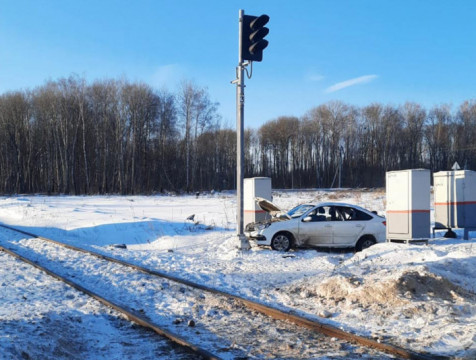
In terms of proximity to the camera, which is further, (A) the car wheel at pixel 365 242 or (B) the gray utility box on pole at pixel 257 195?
(B) the gray utility box on pole at pixel 257 195

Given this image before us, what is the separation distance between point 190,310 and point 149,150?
64917 mm

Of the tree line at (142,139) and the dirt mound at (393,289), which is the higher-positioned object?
the tree line at (142,139)

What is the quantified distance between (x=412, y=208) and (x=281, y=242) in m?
4.65

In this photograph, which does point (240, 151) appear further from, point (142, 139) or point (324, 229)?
point (142, 139)

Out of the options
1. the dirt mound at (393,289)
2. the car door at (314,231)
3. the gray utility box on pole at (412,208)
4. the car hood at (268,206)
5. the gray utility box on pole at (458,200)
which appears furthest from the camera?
the gray utility box on pole at (458,200)

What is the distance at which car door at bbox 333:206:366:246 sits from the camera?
14.0 m

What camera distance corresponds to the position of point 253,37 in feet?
38.8

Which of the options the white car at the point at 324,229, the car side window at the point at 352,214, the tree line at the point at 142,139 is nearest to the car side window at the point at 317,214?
the white car at the point at 324,229

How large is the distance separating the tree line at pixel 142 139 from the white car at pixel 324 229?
4972 cm

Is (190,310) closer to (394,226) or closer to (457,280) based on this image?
(457,280)

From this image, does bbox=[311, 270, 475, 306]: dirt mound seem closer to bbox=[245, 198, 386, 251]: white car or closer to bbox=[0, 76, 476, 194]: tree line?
bbox=[245, 198, 386, 251]: white car

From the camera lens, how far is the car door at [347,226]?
14016 millimetres

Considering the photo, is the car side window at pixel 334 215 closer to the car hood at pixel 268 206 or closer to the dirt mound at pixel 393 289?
the car hood at pixel 268 206

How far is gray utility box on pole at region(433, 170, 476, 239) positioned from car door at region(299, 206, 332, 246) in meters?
6.15
